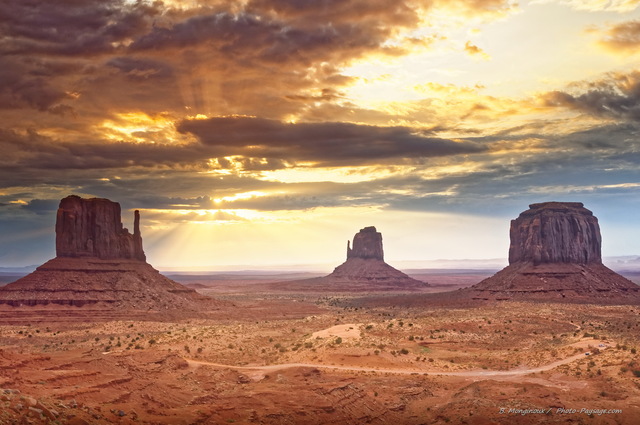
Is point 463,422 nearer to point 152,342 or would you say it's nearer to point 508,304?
point 152,342

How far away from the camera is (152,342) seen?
6656cm

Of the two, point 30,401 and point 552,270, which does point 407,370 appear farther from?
point 552,270

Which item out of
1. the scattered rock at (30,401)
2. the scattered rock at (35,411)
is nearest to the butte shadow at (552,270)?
the scattered rock at (30,401)

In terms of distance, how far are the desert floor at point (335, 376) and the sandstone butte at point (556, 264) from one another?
4846 centimetres

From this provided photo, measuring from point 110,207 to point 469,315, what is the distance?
7199cm

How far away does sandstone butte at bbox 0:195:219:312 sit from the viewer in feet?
359

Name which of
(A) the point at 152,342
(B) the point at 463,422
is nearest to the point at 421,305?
(A) the point at 152,342

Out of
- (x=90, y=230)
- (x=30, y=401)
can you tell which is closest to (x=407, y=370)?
(x=30, y=401)

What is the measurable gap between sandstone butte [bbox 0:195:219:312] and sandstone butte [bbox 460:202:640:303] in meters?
64.8

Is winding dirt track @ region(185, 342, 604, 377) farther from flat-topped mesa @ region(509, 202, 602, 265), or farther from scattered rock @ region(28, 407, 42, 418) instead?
flat-topped mesa @ region(509, 202, 602, 265)

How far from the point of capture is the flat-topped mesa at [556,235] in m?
142

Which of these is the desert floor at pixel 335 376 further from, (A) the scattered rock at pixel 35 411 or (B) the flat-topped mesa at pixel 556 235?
(B) the flat-topped mesa at pixel 556 235

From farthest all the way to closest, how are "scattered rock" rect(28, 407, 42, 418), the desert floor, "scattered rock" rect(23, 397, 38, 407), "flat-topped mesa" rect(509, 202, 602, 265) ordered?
1. "flat-topped mesa" rect(509, 202, 602, 265)
2. the desert floor
3. "scattered rock" rect(23, 397, 38, 407)
4. "scattered rock" rect(28, 407, 42, 418)

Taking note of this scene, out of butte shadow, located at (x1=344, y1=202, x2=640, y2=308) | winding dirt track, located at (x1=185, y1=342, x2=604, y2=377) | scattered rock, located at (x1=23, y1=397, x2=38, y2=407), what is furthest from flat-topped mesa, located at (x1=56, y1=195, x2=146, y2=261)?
scattered rock, located at (x1=23, y1=397, x2=38, y2=407)
